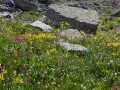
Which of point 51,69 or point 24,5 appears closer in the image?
point 51,69

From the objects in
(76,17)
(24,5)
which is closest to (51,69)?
(76,17)

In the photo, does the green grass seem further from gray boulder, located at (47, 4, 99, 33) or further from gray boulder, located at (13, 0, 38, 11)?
gray boulder, located at (13, 0, 38, 11)

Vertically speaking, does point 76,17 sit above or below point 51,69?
below

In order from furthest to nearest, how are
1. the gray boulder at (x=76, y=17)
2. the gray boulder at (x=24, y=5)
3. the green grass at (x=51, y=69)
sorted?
1. the gray boulder at (x=24, y=5)
2. the gray boulder at (x=76, y=17)
3. the green grass at (x=51, y=69)

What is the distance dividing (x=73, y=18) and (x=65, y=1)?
23529mm

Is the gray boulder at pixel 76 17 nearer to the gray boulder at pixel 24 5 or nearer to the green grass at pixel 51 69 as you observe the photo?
the gray boulder at pixel 24 5

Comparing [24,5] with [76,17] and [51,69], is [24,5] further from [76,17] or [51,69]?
[51,69]

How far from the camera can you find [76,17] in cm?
2072

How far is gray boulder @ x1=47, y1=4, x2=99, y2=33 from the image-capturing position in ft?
65.3

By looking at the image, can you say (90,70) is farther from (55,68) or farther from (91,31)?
(91,31)

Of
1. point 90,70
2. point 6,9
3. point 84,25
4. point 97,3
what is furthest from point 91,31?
point 97,3

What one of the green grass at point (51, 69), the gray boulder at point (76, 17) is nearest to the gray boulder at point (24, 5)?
the gray boulder at point (76, 17)

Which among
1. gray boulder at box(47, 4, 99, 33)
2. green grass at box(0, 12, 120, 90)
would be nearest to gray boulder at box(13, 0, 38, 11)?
gray boulder at box(47, 4, 99, 33)

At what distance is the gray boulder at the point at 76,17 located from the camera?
19.9 m
